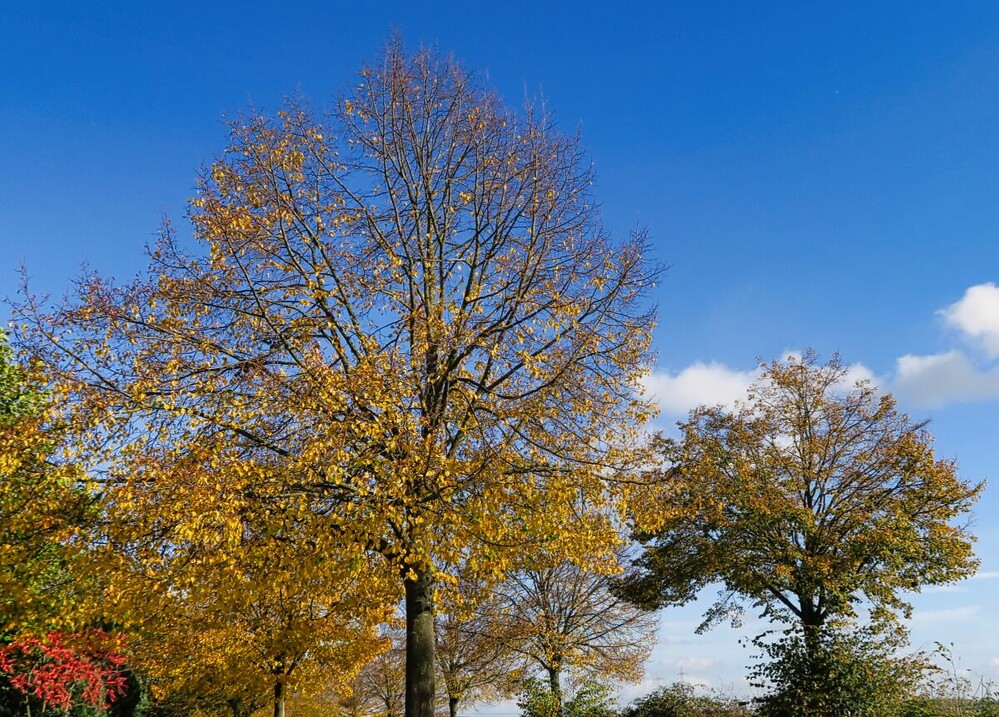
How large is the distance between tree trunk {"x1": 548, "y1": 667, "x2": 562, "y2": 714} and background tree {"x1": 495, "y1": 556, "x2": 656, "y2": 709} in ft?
1.50

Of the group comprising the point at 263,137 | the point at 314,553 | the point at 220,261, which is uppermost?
the point at 263,137

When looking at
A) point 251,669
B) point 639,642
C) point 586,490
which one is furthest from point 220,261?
point 639,642

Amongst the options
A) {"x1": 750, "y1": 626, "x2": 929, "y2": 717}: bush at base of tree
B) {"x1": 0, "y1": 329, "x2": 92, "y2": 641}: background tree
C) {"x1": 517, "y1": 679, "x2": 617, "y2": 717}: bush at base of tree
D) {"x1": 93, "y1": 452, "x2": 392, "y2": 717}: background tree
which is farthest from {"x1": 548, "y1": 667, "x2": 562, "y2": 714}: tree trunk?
{"x1": 0, "y1": 329, "x2": 92, "y2": 641}: background tree

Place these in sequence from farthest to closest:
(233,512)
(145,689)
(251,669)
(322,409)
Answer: (145,689), (251,669), (322,409), (233,512)

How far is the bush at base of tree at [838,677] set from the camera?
19.4 m

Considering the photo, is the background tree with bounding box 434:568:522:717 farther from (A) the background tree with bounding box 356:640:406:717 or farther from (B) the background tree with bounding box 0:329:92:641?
(B) the background tree with bounding box 0:329:92:641

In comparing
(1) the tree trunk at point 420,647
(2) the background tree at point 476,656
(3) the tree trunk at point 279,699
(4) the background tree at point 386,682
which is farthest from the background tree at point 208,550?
(4) the background tree at point 386,682

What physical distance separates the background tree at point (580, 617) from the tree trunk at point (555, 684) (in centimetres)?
46

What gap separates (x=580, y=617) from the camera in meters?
31.8

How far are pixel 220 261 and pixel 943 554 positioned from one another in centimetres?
2428

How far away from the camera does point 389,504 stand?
437 inches

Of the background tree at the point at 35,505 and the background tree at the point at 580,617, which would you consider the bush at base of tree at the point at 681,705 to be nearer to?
the background tree at the point at 580,617

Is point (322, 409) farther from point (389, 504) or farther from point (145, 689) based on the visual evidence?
point (145, 689)

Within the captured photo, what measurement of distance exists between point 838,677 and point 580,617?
13381 mm
